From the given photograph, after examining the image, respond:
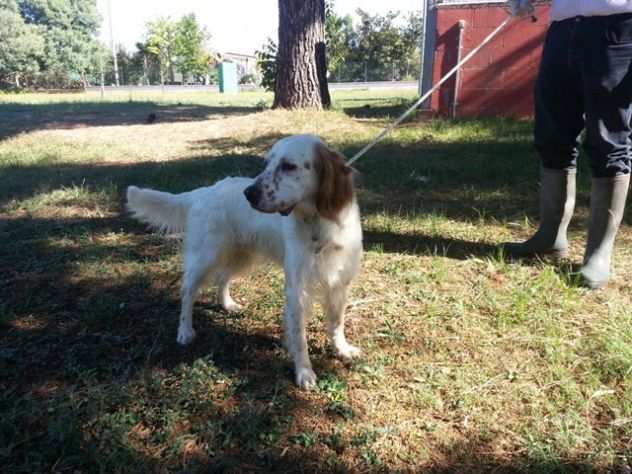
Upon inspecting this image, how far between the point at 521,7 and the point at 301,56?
235 inches

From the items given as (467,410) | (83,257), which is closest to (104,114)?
(83,257)

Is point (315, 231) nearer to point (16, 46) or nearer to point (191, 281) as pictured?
point (191, 281)

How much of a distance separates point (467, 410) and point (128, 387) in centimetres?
156

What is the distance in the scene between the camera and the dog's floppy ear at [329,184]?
2.29 metres

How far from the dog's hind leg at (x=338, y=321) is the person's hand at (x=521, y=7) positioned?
235 centimetres

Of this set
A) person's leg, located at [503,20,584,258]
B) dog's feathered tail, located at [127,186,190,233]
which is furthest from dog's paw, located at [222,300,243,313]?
person's leg, located at [503,20,584,258]

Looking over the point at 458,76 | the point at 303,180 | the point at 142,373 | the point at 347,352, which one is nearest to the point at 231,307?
the point at 142,373

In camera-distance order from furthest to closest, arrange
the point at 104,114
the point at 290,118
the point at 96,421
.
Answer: the point at 104,114 → the point at 290,118 → the point at 96,421

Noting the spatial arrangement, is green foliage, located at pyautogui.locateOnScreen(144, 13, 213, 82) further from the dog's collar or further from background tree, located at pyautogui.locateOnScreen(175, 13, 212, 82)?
the dog's collar

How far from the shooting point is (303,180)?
226 centimetres

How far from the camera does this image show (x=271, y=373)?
246 centimetres

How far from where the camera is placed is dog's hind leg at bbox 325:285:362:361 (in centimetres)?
251

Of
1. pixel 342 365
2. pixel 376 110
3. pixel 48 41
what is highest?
pixel 48 41

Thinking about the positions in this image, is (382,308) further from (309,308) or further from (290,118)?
(290,118)
